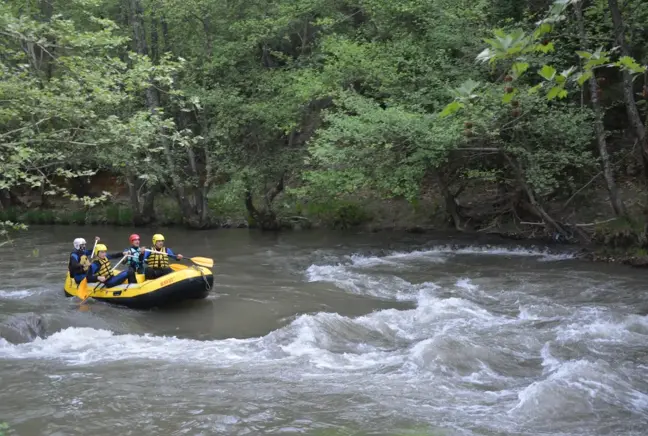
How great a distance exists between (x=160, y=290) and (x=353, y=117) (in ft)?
22.5

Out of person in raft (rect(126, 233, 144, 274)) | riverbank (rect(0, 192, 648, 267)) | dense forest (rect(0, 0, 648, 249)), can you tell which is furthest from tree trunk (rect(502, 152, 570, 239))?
person in raft (rect(126, 233, 144, 274))

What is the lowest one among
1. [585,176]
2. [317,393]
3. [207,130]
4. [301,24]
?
[317,393]

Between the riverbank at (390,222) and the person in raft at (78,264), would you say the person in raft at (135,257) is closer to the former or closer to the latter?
the person in raft at (78,264)

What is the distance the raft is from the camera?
10.2 metres

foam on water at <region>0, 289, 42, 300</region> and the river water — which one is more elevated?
foam on water at <region>0, 289, 42, 300</region>

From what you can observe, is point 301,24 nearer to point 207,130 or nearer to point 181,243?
point 207,130

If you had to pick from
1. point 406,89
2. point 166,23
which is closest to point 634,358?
point 406,89

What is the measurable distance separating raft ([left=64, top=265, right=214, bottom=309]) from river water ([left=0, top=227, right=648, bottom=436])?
22cm

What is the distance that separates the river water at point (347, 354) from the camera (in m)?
5.75

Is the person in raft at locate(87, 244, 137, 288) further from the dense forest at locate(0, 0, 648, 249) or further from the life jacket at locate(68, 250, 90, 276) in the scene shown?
the dense forest at locate(0, 0, 648, 249)

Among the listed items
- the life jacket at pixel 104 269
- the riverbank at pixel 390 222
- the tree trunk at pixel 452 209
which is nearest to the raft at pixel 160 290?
the life jacket at pixel 104 269

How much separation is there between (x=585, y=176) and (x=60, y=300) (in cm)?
1184

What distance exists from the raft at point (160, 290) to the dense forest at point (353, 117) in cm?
205

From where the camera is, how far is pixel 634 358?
7301 millimetres
